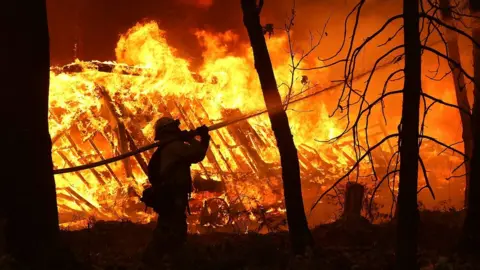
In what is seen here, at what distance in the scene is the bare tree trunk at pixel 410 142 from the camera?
3.73 metres

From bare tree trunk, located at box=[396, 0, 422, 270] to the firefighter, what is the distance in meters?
2.74

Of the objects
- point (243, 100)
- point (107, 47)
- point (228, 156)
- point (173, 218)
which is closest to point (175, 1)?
point (107, 47)

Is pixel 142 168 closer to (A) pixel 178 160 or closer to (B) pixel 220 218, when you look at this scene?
(B) pixel 220 218

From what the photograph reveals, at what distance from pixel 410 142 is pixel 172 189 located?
3.05 meters

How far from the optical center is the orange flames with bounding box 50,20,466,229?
15.6 meters

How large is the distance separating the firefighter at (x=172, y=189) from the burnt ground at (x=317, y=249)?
26 cm

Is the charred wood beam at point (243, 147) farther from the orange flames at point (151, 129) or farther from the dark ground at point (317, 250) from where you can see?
the dark ground at point (317, 250)

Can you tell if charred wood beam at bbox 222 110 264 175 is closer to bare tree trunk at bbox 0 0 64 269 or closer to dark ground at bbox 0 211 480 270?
dark ground at bbox 0 211 480 270

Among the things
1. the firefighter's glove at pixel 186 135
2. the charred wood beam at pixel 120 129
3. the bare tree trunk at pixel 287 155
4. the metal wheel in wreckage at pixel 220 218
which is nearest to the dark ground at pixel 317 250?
the bare tree trunk at pixel 287 155

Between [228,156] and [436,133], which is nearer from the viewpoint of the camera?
[228,156]

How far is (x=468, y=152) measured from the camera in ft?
33.2

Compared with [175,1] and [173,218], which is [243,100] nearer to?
[175,1]

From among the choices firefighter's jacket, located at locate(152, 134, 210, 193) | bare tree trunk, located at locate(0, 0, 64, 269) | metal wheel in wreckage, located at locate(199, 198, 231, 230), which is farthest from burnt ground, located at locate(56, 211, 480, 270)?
metal wheel in wreckage, located at locate(199, 198, 231, 230)

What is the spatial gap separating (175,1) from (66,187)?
15.9m
